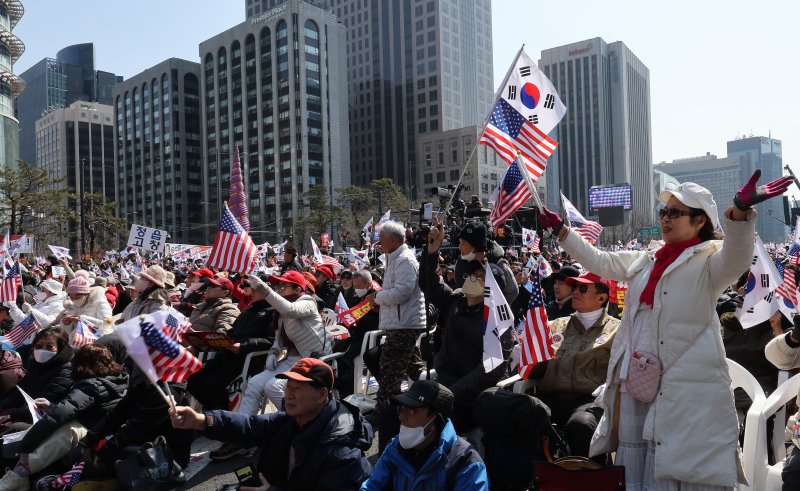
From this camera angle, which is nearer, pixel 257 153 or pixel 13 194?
pixel 13 194

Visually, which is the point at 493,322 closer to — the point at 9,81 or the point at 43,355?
the point at 43,355

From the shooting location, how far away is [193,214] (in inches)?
4289

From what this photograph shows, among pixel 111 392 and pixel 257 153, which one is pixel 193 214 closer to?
pixel 257 153

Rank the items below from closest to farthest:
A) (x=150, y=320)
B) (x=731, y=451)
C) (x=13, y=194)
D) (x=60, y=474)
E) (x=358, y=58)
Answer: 1. (x=731, y=451)
2. (x=150, y=320)
3. (x=60, y=474)
4. (x=13, y=194)
5. (x=358, y=58)

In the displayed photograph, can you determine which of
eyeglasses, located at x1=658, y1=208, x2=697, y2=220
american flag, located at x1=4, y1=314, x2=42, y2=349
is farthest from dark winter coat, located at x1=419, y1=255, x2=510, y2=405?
american flag, located at x1=4, y1=314, x2=42, y2=349

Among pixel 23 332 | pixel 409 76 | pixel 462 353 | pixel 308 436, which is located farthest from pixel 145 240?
pixel 409 76

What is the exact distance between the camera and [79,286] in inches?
313

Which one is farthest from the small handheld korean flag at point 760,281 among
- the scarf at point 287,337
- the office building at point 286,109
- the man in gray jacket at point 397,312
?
the office building at point 286,109

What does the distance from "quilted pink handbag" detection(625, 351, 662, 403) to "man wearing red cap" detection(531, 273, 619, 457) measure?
1.06 meters

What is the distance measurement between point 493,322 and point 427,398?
1511 millimetres

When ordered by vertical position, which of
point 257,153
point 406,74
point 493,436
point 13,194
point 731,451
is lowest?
point 493,436

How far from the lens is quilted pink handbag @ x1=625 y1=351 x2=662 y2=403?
3.09 metres

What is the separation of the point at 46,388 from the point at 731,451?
505 centimetres

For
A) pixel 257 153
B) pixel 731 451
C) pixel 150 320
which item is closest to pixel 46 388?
pixel 150 320
